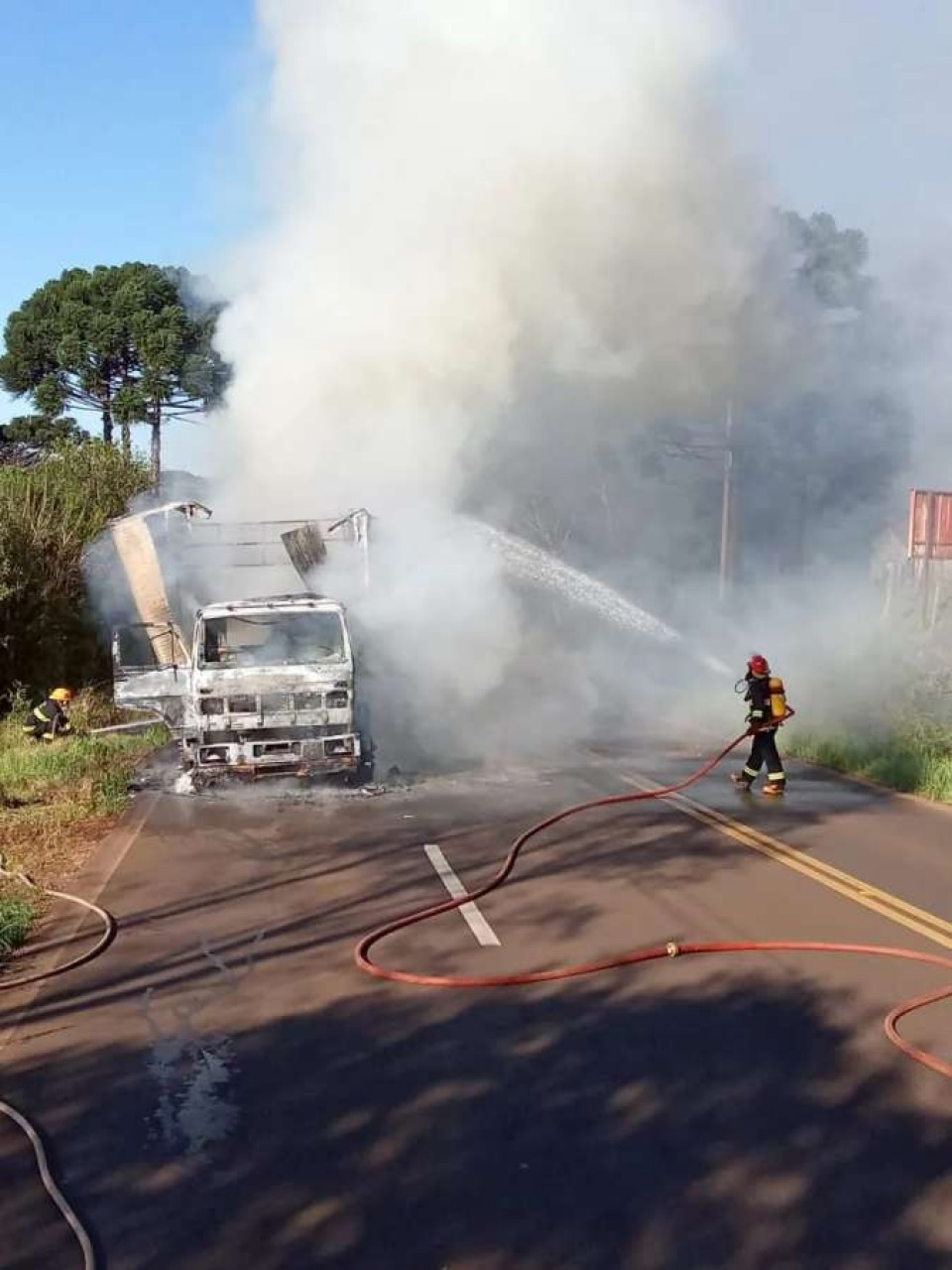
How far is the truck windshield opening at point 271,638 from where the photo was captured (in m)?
14.0

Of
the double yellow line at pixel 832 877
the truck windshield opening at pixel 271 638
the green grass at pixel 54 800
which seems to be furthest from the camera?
the truck windshield opening at pixel 271 638

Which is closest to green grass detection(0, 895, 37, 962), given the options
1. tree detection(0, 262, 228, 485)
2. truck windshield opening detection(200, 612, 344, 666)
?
truck windshield opening detection(200, 612, 344, 666)

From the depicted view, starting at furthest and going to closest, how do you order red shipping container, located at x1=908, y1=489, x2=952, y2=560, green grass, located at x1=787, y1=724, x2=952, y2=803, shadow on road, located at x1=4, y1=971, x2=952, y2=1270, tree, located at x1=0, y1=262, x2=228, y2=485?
1. tree, located at x1=0, y1=262, x2=228, y2=485
2. red shipping container, located at x1=908, y1=489, x2=952, y2=560
3. green grass, located at x1=787, y1=724, x2=952, y2=803
4. shadow on road, located at x1=4, y1=971, x2=952, y2=1270

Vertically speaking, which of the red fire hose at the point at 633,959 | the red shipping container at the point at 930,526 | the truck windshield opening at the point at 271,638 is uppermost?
the red shipping container at the point at 930,526

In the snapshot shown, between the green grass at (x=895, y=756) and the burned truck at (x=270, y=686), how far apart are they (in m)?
5.48

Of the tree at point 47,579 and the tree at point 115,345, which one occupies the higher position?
the tree at point 115,345

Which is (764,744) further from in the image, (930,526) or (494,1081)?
(494,1081)

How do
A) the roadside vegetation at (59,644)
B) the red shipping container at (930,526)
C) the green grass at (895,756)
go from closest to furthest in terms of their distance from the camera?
the roadside vegetation at (59,644), the green grass at (895,756), the red shipping container at (930,526)

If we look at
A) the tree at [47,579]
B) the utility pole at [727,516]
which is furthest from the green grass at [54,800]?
the utility pole at [727,516]

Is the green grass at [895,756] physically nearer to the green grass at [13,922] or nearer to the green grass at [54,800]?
the green grass at [54,800]

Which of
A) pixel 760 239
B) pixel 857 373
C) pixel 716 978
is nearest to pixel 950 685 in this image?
pixel 760 239

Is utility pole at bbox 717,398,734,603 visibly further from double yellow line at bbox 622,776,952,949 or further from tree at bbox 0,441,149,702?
double yellow line at bbox 622,776,952,949

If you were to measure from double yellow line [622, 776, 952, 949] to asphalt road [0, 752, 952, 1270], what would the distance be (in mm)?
55

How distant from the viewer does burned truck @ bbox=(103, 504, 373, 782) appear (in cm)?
1302
